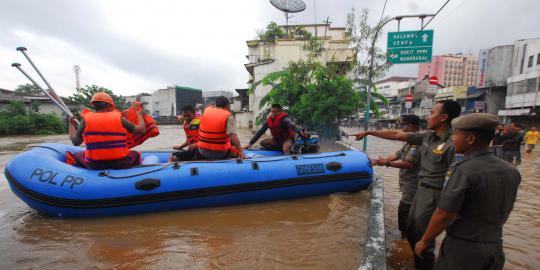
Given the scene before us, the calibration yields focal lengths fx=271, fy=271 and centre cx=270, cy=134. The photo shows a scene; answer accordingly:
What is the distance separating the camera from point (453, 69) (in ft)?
189

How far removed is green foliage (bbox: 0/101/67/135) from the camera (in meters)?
17.5

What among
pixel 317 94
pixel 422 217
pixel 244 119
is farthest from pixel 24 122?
pixel 422 217

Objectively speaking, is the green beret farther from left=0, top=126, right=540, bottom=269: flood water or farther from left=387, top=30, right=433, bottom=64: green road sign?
left=387, top=30, right=433, bottom=64: green road sign

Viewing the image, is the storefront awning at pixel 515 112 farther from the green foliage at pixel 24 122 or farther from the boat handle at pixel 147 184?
the green foliage at pixel 24 122

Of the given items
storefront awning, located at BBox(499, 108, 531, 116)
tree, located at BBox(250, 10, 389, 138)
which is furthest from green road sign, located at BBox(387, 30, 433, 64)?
storefront awning, located at BBox(499, 108, 531, 116)

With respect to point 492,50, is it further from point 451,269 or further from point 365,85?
point 451,269

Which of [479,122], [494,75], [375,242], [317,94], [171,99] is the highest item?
[494,75]

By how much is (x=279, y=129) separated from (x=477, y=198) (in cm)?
382

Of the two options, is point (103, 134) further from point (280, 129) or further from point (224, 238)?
point (280, 129)

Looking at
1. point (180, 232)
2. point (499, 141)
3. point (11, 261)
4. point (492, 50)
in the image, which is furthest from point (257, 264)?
point (492, 50)

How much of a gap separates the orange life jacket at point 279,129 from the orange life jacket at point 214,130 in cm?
110

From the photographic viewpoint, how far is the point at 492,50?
73.6ft

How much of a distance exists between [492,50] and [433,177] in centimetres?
2769

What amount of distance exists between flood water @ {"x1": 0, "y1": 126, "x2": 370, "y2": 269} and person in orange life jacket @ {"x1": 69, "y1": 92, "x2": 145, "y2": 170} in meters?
0.74
